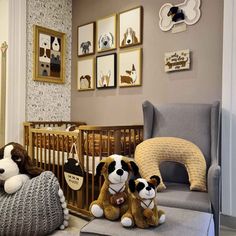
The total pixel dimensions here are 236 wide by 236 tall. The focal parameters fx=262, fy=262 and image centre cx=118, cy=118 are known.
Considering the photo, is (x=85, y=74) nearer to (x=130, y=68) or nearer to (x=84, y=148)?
(x=130, y=68)

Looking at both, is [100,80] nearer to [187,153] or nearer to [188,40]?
[188,40]

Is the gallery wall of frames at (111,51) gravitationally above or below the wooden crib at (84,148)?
above

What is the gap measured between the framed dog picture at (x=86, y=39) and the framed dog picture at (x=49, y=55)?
23 centimetres

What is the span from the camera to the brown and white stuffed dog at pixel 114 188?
1.40m

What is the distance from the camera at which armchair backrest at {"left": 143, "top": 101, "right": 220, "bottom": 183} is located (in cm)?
200

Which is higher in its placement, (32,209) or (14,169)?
(14,169)

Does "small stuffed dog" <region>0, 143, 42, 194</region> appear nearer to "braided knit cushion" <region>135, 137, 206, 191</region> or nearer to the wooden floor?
the wooden floor

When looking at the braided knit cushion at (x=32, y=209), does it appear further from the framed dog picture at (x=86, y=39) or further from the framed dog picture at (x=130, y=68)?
the framed dog picture at (x=86, y=39)

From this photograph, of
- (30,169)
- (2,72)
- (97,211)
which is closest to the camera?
(97,211)

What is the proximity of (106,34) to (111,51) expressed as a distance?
0.71 ft

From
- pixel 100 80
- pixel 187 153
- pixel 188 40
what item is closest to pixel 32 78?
pixel 100 80

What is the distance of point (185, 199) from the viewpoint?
1582 millimetres

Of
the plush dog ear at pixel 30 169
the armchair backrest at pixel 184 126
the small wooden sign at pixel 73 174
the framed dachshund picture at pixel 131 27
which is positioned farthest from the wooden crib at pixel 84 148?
the framed dachshund picture at pixel 131 27

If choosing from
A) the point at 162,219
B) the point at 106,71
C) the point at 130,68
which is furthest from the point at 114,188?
the point at 106,71
